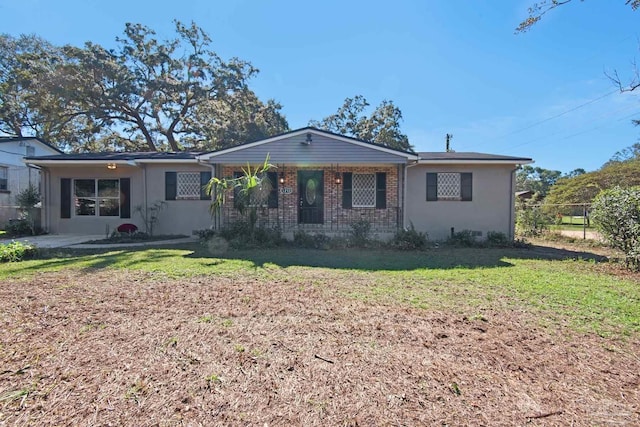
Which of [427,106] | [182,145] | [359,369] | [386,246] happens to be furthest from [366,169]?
[182,145]

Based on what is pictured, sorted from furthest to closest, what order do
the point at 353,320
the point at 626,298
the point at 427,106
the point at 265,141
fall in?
the point at 427,106, the point at 265,141, the point at 626,298, the point at 353,320

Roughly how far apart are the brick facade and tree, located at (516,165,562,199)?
4853 cm

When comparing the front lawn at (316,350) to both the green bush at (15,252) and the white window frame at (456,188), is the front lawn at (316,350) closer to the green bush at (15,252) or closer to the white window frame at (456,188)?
the green bush at (15,252)

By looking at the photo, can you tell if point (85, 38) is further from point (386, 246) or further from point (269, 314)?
point (269, 314)

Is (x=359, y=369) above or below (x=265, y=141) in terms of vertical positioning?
below

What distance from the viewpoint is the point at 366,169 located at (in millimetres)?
10812

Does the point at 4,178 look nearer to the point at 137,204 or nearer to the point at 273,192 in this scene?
the point at 137,204

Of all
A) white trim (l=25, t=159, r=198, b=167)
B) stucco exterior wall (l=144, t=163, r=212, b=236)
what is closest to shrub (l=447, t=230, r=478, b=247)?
stucco exterior wall (l=144, t=163, r=212, b=236)

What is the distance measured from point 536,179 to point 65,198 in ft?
227

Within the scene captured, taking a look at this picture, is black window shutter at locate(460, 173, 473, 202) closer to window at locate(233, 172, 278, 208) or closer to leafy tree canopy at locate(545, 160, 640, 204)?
window at locate(233, 172, 278, 208)

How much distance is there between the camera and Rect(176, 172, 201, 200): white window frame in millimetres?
11383

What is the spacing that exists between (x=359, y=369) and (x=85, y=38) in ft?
85.3

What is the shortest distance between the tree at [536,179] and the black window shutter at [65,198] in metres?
56.2

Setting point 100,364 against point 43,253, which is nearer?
point 100,364
